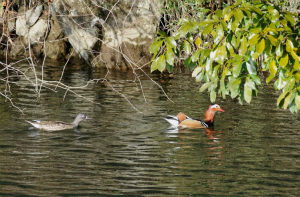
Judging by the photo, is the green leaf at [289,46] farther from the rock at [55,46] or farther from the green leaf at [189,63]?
the rock at [55,46]

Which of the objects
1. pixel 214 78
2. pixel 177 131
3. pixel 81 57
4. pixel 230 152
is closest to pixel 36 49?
pixel 81 57

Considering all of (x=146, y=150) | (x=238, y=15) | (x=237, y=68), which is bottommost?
(x=146, y=150)

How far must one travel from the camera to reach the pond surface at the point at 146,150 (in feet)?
27.5

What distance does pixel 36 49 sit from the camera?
2627cm

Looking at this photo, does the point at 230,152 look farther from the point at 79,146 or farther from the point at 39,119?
the point at 39,119

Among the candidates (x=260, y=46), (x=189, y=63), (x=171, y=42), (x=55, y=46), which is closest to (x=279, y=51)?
(x=260, y=46)

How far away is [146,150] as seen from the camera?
1079 centimetres

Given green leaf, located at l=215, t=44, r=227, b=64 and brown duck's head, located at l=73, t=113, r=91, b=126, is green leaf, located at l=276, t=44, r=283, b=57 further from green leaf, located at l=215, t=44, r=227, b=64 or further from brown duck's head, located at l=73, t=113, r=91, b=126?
brown duck's head, located at l=73, t=113, r=91, b=126

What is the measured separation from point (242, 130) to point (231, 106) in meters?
3.03

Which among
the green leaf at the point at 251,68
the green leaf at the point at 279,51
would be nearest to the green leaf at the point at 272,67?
the green leaf at the point at 279,51

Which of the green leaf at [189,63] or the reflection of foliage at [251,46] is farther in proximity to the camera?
the green leaf at [189,63]

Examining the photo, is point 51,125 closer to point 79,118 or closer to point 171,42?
point 79,118

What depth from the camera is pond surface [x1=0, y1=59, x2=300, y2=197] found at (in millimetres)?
8367

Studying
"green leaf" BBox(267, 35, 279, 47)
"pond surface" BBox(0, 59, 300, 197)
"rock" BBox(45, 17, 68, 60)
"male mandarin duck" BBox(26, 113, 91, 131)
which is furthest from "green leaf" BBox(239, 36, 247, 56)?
"rock" BBox(45, 17, 68, 60)
